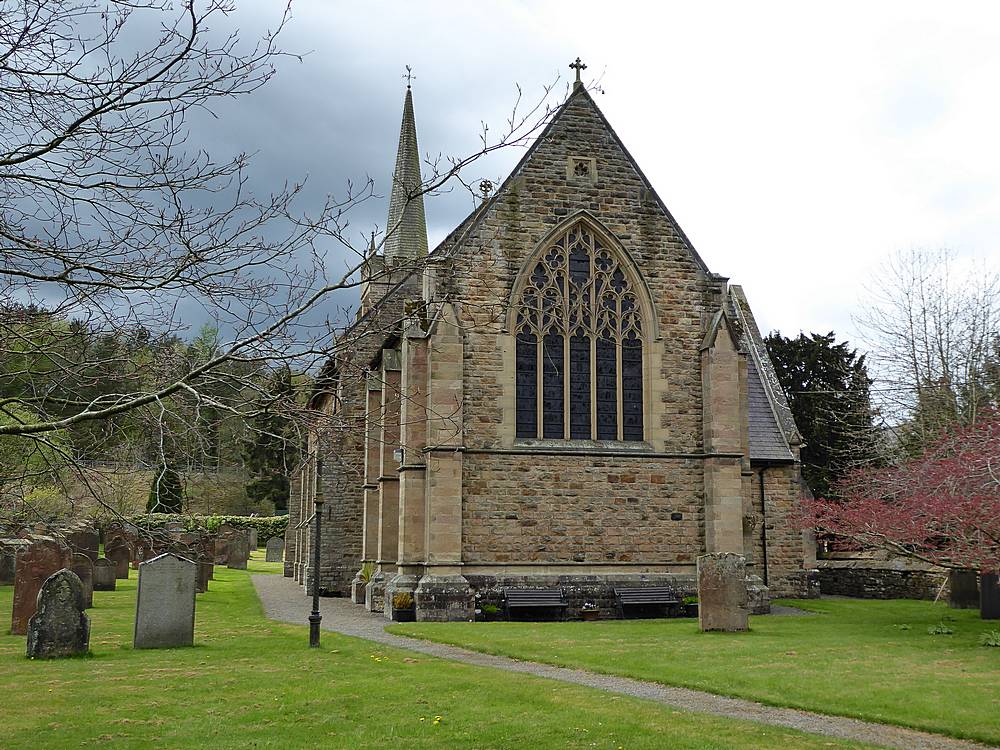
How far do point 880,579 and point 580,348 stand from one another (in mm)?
13694

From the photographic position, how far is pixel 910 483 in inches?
693

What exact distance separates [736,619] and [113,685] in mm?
10946

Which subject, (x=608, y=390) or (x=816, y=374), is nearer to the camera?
(x=608, y=390)

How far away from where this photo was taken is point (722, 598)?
1723 centimetres

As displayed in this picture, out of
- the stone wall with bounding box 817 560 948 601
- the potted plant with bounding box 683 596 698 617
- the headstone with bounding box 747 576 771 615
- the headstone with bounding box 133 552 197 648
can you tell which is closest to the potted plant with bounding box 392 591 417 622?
the headstone with bounding box 133 552 197 648

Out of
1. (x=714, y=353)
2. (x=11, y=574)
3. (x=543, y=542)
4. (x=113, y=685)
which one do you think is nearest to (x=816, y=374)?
(x=714, y=353)

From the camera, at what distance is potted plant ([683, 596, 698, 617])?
836 inches

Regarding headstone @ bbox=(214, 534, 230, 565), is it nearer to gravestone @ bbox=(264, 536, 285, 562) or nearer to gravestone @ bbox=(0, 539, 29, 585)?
gravestone @ bbox=(264, 536, 285, 562)

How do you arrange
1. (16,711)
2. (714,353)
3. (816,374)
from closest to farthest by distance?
1. (16,711)
2. (714,353)
3. (816,374)

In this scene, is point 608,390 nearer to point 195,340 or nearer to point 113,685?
point 113,685

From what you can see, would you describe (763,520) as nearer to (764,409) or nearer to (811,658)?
(764,409)

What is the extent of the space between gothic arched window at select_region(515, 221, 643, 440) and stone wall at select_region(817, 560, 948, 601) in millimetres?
11006

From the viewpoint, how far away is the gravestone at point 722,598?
17.1 m

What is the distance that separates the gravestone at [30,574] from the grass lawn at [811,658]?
6.19 meters
